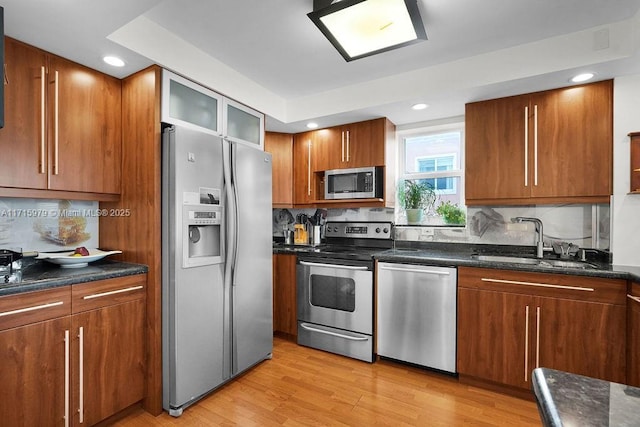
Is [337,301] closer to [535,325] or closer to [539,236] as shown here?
[535,325]

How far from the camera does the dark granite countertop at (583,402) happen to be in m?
0.50

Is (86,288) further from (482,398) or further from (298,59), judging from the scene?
(482,398)

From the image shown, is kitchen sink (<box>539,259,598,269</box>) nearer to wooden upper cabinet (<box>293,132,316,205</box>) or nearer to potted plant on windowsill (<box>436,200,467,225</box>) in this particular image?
potted plant on windowsill (<box>436,200,467,225</box>)

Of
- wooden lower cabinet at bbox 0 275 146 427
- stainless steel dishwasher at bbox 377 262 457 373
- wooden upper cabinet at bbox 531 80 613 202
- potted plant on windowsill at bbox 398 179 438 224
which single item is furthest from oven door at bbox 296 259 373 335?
wooden upper cabinet at bbox 531 80 613 202

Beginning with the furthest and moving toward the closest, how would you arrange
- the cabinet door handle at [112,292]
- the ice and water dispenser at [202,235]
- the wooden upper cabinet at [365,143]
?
the wooden upper cabinet at [365,143] → the ice and water dispenser at [202,235] → the cabinet door handle at [112,292]

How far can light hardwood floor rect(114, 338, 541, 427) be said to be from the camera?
1.92 m

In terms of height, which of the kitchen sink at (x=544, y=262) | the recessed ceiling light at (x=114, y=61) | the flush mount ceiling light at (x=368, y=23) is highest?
the flush mount ceiling light at (x=368, y=23)

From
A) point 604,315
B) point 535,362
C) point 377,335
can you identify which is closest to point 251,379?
point 377,335

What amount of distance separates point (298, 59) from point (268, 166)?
88cm

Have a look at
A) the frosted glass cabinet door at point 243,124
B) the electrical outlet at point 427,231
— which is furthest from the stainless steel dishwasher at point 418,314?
the frosted glass cabinet door at point 243,124

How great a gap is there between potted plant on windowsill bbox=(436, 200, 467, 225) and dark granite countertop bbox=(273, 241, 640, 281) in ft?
0.79

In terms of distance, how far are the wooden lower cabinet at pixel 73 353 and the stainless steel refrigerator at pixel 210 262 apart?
205 millimetres

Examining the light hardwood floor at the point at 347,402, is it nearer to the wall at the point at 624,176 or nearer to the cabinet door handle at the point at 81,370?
the cabinet door handle at the point at 81,370

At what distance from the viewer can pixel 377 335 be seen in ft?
8.72
